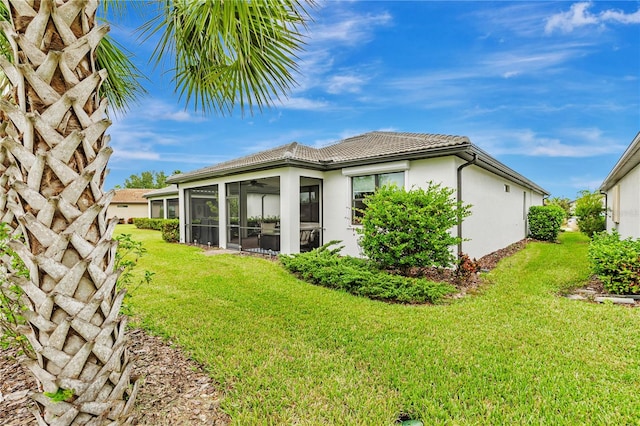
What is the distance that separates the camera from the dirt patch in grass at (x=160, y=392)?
259cm

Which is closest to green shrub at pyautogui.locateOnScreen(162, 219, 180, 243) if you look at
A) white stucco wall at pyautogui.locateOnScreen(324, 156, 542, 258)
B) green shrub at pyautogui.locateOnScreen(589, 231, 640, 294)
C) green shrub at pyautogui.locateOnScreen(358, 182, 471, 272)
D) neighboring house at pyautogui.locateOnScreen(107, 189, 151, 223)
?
white stucco wall at pyautogui.locateOnScreen(324, 156, 542, 258)

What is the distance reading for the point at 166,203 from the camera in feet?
78.4

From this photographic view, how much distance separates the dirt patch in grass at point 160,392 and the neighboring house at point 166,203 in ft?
64.2

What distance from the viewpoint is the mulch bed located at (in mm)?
2592

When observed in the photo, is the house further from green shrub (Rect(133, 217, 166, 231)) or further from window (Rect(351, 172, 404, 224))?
green shrub (Rect(133, 217, 166, 231))

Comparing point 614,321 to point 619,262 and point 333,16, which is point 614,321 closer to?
point 619,262

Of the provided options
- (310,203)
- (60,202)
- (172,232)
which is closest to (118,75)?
(60,202)

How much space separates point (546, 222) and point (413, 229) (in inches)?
560

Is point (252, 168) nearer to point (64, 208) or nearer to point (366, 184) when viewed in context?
point (366, 184)

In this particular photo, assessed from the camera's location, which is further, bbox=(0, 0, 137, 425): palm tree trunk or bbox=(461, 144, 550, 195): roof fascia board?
bbox=(461, 144, 550, 195): roof fascia board

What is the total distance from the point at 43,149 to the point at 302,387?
2.96 m

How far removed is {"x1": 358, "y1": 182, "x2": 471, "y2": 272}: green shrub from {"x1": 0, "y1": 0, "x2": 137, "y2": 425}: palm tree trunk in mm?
6005

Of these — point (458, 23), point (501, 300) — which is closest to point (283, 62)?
point (501, 300)

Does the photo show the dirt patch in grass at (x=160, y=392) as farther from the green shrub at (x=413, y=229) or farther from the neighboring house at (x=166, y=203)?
the neighboring house at (x=166, y=203)
